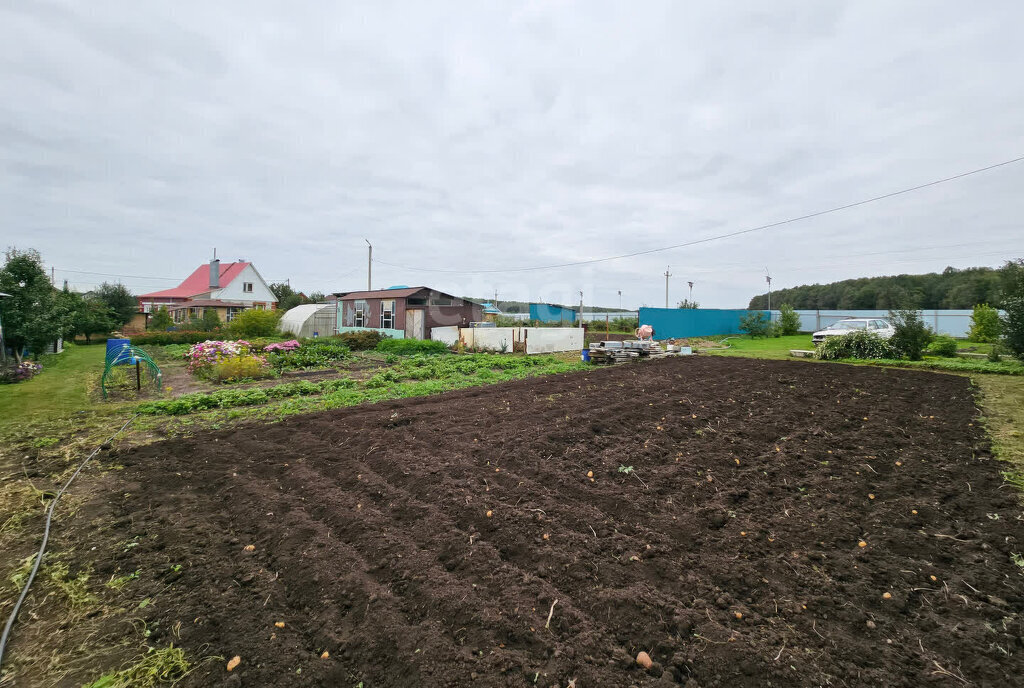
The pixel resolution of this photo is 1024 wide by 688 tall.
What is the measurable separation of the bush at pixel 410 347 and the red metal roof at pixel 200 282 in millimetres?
25522

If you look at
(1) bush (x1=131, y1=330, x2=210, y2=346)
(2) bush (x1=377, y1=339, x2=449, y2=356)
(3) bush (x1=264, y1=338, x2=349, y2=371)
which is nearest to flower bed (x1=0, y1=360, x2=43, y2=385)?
(3) bush (x1=264, y1=338, x2=349, y2=371)

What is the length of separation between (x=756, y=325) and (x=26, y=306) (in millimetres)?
31961

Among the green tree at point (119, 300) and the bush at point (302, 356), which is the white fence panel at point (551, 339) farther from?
the green tree at point (119, 300)

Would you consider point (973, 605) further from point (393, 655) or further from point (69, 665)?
point (69, 665)

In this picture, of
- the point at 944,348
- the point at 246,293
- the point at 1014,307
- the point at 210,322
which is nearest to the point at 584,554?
the point at 1014,307

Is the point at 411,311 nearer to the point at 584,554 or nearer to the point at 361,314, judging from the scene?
the point at 361,314

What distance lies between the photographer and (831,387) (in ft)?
27.3

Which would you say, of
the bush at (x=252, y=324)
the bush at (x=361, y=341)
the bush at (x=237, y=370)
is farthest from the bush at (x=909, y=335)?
the bush at (x=252, y=324)

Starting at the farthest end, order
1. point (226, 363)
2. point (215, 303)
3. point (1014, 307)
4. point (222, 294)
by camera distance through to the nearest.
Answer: point (222, 294) < point (215, 303) < point (226, 363) < point (1014, 307)

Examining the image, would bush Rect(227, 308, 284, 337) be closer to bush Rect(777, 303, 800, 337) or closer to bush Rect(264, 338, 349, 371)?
bush Rect(264, 338, 349, 371)

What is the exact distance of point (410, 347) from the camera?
18.6 m

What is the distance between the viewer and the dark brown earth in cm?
211

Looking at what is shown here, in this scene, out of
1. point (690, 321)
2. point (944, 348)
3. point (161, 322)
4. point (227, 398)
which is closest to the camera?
point (227, 398)

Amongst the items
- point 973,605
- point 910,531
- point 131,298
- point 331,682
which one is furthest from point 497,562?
point 131,298
